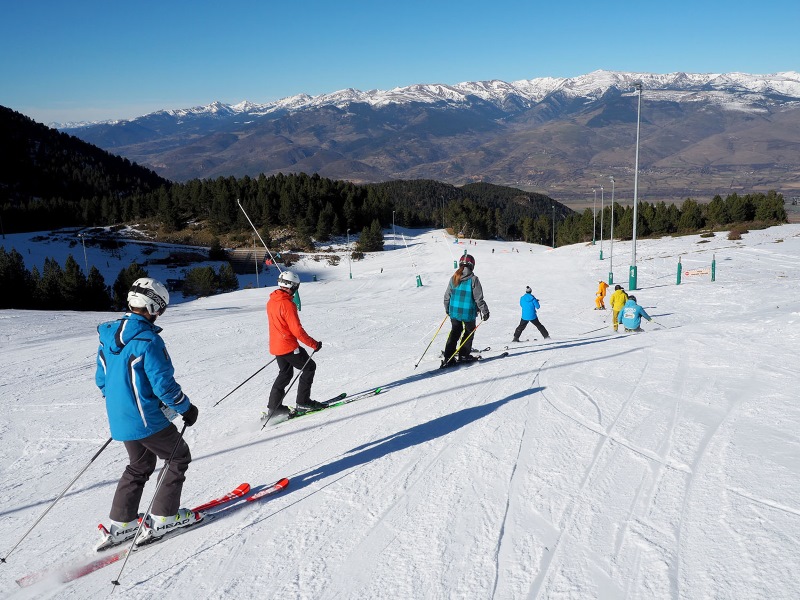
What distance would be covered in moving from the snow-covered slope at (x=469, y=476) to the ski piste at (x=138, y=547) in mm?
97

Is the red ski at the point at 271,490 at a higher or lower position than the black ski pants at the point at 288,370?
lower

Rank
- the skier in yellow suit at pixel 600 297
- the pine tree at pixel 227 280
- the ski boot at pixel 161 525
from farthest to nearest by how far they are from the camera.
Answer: the pine tree at pixel 227 280
the skier in yellow suit at pixel 600 297
the ski boot at pixel 161 525

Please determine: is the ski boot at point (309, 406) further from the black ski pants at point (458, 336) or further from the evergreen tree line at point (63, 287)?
the evergreen tree line at point (63, 287)

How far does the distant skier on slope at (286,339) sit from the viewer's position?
632 cm

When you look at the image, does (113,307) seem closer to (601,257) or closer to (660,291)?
(601,257)

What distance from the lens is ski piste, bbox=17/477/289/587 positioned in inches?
146

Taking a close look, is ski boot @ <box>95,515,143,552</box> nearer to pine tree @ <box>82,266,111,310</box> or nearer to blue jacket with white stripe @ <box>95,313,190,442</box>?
blue jacket with white stripe @ <box>95,313,190,442</box>

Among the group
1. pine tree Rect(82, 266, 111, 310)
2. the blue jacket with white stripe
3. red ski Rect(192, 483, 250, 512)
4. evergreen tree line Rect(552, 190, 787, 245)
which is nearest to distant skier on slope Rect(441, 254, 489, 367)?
red ski Rect(192, 483, 250, 512)

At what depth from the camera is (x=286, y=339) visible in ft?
21.2

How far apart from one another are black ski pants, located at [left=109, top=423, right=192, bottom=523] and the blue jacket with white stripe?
0.11 metres

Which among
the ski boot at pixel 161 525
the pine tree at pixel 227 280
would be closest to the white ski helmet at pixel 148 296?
the ski boot at pixel 161 525

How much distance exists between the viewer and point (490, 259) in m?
41.3

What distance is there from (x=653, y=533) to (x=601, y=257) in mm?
36299

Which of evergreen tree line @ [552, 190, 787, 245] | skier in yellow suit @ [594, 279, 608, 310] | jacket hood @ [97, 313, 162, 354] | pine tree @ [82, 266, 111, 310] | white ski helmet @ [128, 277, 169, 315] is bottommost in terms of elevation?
pine tree @ [82, 266, 111, 310]
